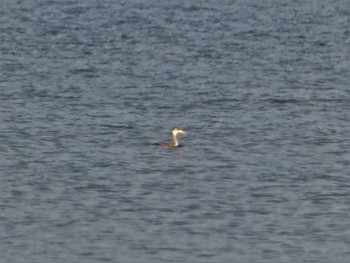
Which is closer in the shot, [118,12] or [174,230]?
[174,230]

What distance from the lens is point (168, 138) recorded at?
46.6 metres

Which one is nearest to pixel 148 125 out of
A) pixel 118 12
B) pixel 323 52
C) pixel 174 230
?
pixel 174 230

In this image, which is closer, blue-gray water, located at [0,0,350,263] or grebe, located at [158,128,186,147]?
blue-gray water, located at [0,0,350,263]

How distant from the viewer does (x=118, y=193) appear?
3944cm

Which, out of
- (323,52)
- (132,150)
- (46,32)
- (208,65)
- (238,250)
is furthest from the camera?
(46,32)

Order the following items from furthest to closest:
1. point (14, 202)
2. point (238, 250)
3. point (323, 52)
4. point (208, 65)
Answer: point (323, 52)
point (208, 65)
point (14, 202)
point (238, 250)

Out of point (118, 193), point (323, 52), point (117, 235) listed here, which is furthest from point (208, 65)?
point (117, 235)

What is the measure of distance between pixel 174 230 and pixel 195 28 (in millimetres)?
37949

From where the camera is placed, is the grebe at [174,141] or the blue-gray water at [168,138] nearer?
the blue-gray water at [168,138]

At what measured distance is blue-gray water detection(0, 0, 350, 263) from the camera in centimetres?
3525

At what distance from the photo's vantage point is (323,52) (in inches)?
2549

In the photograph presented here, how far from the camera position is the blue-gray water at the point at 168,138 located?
35.2 meters

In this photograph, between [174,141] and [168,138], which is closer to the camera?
[174,141]

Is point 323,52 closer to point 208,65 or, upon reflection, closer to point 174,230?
point 208,65
